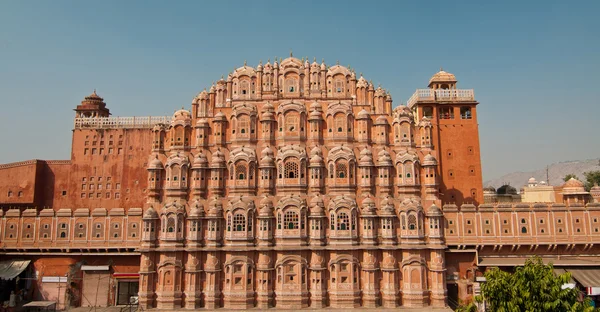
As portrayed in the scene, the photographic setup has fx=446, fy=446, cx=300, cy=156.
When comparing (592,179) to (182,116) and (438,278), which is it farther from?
(182,116)

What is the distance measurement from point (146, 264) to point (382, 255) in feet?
58.2

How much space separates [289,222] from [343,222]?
4.08 m

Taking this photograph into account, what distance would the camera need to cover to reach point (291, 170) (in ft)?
114

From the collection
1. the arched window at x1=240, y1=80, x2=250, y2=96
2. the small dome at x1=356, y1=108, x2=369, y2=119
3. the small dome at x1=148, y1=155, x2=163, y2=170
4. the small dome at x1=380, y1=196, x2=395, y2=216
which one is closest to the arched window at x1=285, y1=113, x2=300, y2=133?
the arched window at x1=240, y1=80, x2=250, y2=96

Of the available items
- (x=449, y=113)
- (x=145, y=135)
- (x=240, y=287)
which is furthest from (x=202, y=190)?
(x=449, y=113)

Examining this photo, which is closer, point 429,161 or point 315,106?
point 429,161

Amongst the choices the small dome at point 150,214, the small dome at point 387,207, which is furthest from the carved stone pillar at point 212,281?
the small dome at point 387,207

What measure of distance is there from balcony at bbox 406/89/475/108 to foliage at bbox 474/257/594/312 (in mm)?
22282

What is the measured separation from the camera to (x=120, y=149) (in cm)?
4197

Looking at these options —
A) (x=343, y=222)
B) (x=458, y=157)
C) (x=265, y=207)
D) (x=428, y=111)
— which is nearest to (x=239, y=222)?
(x=265, y=207)

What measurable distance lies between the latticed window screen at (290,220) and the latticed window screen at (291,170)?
286cm

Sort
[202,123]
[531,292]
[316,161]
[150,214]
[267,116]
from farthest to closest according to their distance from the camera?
[202,123] < [267,116] < [316,161] < [150,214] < [531,292]

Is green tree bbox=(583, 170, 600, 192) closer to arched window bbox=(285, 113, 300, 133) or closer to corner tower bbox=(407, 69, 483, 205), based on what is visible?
corner tower bbox=(407, 69, 483, 205)

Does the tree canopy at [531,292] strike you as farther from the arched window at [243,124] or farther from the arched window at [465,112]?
the arched window at [465,112]
